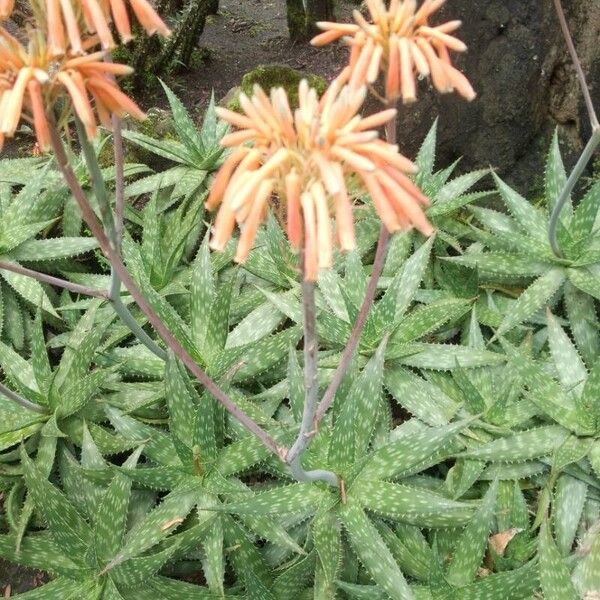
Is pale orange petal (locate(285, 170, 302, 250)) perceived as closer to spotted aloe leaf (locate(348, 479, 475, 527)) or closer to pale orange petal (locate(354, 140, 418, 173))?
pale orange petal (locate(354, 140, 418, 173))

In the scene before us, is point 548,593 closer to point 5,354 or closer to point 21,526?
point 21,526

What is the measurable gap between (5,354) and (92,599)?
4.21 feet

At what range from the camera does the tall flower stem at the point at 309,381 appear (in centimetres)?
→ 160

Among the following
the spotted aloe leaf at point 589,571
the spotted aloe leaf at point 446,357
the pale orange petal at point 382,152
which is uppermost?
the pale orange petal at point 382,152

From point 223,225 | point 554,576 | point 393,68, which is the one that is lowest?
point 554,576

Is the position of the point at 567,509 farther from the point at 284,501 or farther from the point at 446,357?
the point at 284,501

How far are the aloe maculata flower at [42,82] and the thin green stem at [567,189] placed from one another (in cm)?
187

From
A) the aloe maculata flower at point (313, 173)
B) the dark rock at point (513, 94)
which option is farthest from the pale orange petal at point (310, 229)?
the dark rock at point (513, 94)

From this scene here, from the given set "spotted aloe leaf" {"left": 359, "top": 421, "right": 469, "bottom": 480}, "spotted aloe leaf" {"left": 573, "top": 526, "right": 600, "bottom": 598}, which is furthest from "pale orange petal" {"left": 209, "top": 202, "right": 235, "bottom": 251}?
"spotted aloe leaf" {"left": 573, "top": 526, "right": 600, "bottom": 598}

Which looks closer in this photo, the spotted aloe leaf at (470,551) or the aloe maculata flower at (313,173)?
the aloe maculata flower at (313,173)

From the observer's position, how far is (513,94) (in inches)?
148

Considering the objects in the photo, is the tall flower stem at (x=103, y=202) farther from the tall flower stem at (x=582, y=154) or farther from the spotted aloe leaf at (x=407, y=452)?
the tall flower stem at (x=582, y=154)

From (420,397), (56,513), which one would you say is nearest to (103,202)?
(56,513)

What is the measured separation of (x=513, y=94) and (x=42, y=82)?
2.94 meters
